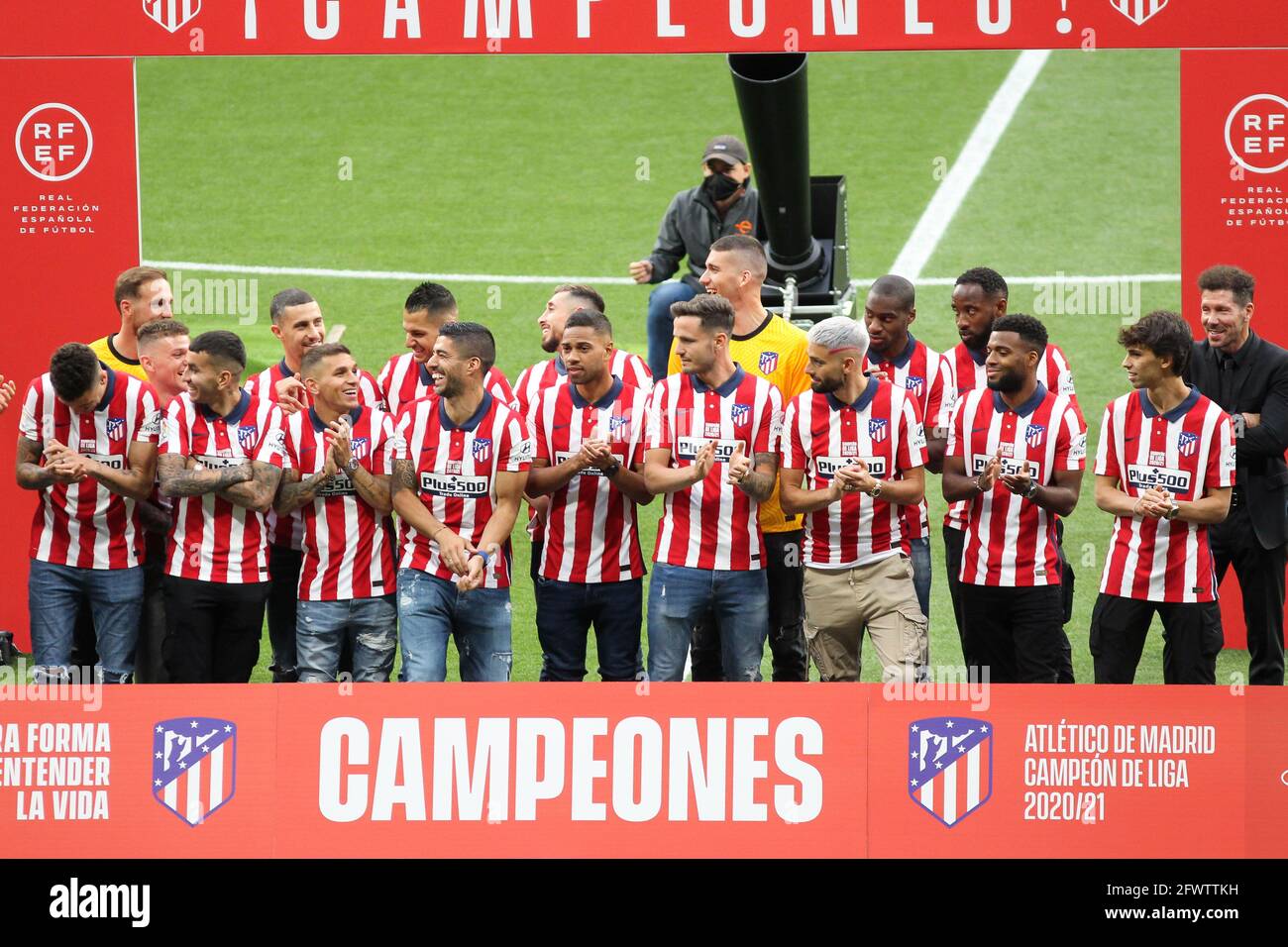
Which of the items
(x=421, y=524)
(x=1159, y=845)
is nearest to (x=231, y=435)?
(x=421, y=524)

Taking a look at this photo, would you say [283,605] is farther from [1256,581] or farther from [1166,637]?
[1256,581]

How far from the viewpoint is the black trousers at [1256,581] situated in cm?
865

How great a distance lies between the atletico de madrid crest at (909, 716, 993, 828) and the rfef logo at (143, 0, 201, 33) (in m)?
4.08

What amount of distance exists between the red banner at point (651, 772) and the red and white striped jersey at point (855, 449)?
975 mm

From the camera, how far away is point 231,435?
7969 mm

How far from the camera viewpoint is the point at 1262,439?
855 centimetres

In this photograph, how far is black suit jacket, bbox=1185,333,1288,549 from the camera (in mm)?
8555

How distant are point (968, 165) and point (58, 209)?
1180cm

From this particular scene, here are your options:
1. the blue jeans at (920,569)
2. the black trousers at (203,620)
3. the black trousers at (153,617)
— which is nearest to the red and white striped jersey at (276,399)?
the black trousers at (203,620)

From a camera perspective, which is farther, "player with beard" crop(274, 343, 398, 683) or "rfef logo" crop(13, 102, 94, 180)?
"rfef logo" crop(13, 102, 94, 180)

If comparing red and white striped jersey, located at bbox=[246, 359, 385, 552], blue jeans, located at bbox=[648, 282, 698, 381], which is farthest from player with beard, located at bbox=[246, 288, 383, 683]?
blue jeans, located at bbox=[648, 282, 698, 381]

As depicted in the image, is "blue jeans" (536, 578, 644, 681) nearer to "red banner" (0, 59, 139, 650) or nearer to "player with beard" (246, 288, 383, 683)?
"player with beard" (246, 288, 383, 683)

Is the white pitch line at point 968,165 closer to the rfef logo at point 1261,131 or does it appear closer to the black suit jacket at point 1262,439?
the rfef logo at point 1261,131

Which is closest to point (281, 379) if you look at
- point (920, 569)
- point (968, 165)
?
point (920, 569)
